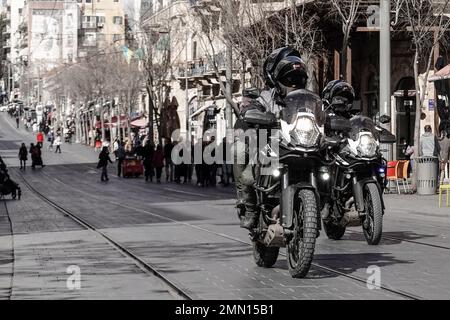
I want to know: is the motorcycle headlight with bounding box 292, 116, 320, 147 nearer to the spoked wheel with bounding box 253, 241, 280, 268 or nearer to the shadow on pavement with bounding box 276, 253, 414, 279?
the shadow on pavement with bounding box 276, 253, 414, 279

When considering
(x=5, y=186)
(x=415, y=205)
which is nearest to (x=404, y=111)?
(x=5, y=186)

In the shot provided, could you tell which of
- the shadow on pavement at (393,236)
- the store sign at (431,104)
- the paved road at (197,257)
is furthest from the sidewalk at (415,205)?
the store sign at (431,104)

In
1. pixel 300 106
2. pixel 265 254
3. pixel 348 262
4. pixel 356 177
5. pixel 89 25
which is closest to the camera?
pixel 300 106

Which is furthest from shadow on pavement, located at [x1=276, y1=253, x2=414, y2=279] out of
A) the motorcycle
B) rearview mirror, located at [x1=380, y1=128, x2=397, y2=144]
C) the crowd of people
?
the crowd of people

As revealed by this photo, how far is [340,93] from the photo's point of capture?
53.0ft

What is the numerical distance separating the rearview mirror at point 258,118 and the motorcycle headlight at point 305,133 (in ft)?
0.92

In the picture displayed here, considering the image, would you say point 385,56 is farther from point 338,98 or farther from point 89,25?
point 89,25

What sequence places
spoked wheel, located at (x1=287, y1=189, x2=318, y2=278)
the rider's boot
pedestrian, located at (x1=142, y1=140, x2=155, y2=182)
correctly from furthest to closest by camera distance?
pedestrian, located at (x1=142, y1=140, x2=155, y2=182), the rider's boot, spoked wheel, located at (x1=287, y1=189, x2=318, y2=278)

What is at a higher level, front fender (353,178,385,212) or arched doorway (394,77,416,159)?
arched doorway (394,77,416,159)

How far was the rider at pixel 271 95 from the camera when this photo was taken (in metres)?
12.3

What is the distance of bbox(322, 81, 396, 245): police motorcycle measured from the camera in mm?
15719

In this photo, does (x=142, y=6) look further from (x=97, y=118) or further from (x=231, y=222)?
(x=231, y=222)

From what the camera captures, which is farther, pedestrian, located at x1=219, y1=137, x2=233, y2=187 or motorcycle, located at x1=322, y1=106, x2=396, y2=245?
pedestrian, located at x1=219, y1=137, x2=233, y2=187

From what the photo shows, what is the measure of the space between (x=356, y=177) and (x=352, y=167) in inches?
5.9
